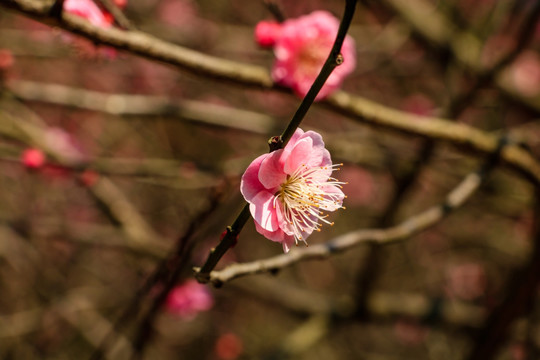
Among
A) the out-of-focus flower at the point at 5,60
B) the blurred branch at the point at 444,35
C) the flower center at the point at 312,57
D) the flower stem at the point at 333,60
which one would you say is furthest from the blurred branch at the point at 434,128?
the out-of-focus flower at the point at 5,60

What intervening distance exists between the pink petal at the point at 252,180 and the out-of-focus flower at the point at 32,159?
4.68 ft

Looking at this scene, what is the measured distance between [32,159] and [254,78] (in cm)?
111

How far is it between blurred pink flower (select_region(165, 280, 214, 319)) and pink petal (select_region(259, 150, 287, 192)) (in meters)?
1.44

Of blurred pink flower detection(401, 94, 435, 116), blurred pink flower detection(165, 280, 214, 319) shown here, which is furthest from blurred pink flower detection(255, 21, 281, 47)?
blurred pink flower detection(401, 94, 435, 116)

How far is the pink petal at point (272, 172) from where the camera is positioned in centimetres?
81

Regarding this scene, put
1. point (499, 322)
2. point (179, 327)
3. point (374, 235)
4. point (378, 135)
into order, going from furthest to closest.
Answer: point (179, 327) < point (378, 135) < point (499, 322) < point (374, 235)

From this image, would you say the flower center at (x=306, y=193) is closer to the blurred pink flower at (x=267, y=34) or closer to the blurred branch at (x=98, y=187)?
the blurred pink flower at (x=267, y=34)

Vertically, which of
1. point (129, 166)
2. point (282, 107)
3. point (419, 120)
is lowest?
point (129, 166)

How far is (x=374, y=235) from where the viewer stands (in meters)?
1.37

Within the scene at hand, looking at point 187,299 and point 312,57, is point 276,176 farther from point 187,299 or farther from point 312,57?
point 187,299

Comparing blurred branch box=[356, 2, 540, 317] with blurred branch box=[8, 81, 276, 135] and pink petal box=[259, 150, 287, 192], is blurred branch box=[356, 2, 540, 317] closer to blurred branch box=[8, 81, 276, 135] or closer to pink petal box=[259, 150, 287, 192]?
blurred branch box=[8, 81, 276, 135]

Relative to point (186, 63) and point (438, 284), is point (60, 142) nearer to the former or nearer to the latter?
point (186, 63)

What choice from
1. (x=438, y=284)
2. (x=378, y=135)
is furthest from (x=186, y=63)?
(x=438, y=284)

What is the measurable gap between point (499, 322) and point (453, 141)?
2.84ft
